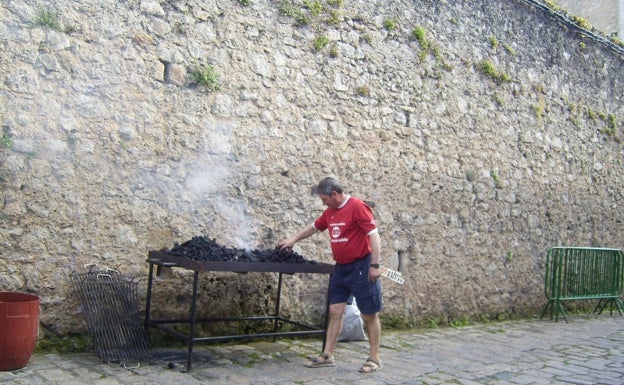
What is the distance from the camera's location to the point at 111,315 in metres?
5.06

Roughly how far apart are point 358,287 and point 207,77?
2404 millimetres

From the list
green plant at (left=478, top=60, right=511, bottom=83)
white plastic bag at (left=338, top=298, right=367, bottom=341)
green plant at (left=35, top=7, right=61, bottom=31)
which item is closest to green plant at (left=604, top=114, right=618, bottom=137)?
green plant at (left=478, top=60, right=511, bottom=83)

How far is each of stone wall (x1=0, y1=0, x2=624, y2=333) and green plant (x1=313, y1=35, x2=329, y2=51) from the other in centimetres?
Result: 6

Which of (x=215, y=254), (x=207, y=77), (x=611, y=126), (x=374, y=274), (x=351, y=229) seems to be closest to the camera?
(x=215, y=254)

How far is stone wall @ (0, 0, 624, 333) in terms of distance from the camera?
16.6 ft

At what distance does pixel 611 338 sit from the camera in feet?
25.6

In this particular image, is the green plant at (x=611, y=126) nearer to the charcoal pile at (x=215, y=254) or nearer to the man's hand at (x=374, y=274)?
the man's hand at (x=374, y=274)

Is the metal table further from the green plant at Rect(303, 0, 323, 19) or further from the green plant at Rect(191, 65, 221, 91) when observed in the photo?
the green plant at Rect(303, 0, 323, 19)

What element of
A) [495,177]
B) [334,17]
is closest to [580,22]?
[495,177]

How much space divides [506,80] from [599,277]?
342 cm

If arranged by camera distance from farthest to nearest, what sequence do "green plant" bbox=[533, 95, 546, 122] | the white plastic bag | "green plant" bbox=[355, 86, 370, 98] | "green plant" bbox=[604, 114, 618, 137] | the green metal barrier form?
"green plant" bbox=[604, 114, 618, 137] → "green plant" bbox=[533, 95, 546, 122] → the green metal barrier → "green plant" bbox=[355, 86, 370, 98] → the white plastic bag

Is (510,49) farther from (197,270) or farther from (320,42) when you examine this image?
(197,270)

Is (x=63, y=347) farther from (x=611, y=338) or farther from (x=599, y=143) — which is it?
(x=599, y=143)

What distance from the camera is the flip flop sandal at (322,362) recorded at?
529 centimetres
